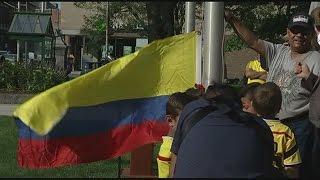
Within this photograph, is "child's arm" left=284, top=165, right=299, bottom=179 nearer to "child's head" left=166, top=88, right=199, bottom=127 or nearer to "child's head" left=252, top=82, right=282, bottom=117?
"child's head" left=252, top=82, right=282, bottom=117

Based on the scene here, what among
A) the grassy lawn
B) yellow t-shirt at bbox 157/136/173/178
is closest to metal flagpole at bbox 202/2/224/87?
yellow t-shirt at bbox 157/136/173/178

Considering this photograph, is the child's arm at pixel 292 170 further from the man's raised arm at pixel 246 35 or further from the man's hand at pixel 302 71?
the man's raised arm at pixel 246 35

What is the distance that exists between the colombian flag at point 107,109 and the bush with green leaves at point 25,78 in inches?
530

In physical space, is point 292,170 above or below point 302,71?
below

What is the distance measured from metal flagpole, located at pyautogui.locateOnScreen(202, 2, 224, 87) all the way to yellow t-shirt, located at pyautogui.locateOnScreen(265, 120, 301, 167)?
545 mm

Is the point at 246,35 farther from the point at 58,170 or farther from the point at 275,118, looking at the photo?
the point at 58,170

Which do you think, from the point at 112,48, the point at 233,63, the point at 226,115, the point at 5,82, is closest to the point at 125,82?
the point at 226,115

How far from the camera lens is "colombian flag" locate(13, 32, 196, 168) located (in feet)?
14.4

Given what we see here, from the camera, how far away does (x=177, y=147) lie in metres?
3.62

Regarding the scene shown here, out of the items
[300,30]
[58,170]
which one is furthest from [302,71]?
[58,170]

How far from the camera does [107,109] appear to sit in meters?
4.99

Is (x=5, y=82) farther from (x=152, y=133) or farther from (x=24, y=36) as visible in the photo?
(x=152, y=133)

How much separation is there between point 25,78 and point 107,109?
14.2 meters

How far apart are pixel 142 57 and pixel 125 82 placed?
0.27 meters
